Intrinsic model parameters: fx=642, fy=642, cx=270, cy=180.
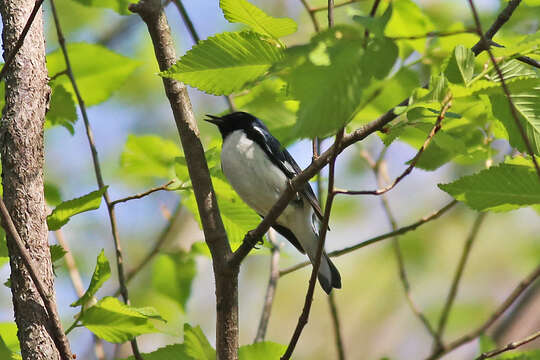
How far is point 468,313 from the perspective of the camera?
22.3 ft

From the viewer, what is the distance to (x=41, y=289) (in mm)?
1511

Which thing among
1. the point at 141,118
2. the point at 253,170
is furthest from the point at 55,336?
the point at 141,118

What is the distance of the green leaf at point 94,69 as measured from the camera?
2449 millimetres

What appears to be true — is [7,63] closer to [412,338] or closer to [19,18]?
[19,18]

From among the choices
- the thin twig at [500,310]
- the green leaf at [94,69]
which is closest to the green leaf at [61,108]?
the green leaf at [94,69]

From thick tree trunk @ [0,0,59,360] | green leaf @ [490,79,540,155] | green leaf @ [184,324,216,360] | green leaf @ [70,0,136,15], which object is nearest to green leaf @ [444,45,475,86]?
green leaf @ [490,79,540,155]

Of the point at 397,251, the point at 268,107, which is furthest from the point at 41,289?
the point at 397,251

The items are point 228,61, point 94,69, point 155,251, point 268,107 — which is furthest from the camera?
point 268,107

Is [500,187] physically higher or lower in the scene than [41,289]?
higher

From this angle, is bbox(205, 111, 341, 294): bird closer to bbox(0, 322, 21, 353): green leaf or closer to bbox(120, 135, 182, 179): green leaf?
bbox(120, 135, 182, 179): green leaf

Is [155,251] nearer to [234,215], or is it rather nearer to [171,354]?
[234,215]

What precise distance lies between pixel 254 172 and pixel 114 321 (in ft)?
5.24

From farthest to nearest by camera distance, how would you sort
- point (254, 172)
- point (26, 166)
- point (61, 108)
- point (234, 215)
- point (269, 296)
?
point (254, 172) < point (269, 296) < point (234, 215) < point (61, 108) < point (26, 166)

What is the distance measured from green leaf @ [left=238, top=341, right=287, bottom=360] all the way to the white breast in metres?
1.43
